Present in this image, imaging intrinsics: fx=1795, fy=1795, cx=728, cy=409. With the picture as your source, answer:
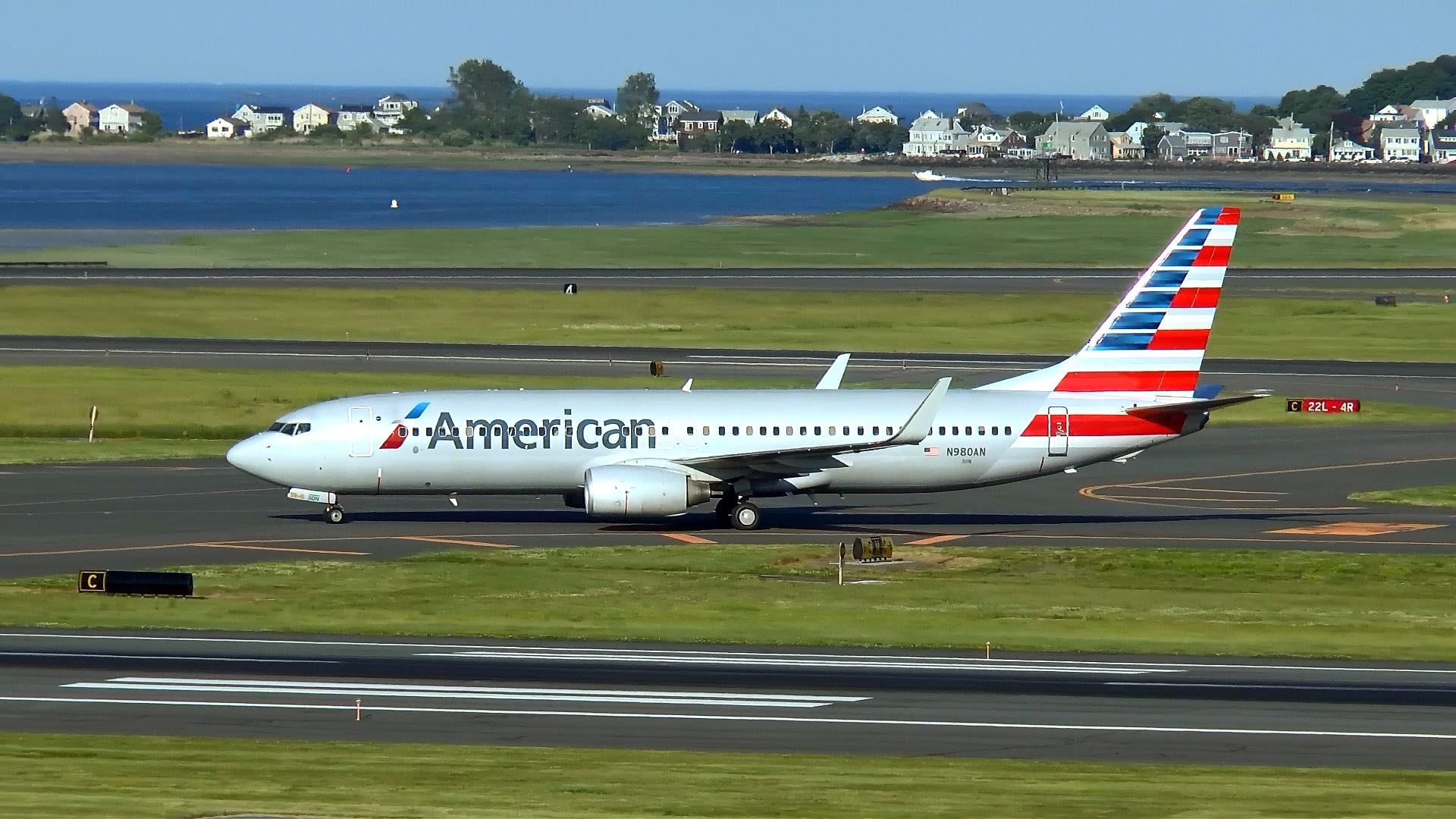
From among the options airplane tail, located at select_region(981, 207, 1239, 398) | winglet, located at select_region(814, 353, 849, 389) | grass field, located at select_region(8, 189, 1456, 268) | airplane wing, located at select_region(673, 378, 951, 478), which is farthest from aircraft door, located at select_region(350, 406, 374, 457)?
grass field, located at select_region(8, 189, 1456, 268)

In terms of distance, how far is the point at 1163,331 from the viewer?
52.0 meters

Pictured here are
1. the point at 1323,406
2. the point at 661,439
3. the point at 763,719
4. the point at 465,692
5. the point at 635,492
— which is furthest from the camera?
the point at 1323,406

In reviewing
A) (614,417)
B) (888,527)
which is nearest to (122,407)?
(614,417)

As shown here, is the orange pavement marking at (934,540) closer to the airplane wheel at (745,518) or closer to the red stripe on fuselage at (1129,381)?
the airplane wheel at (745,518)

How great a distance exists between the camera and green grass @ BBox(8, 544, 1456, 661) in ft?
122

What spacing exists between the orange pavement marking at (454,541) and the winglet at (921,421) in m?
10.9

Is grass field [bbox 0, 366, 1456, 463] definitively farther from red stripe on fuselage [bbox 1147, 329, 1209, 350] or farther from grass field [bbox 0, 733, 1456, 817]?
grass field [bbox 0, 733, 1456, 817]

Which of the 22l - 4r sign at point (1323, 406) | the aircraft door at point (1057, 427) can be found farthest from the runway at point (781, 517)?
the 22l - 4r sign at point (1323, 406)

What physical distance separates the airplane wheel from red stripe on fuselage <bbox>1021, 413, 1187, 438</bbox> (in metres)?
8.03


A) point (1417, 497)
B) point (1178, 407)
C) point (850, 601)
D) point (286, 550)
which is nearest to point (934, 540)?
point (1178, 407)

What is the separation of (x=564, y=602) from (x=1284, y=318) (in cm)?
7471

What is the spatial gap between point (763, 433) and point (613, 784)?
1053 inches

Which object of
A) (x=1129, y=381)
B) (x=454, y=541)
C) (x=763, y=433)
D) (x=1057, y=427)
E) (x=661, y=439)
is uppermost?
(x=1129, y=381)

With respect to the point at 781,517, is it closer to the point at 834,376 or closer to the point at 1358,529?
the point at 834,376
